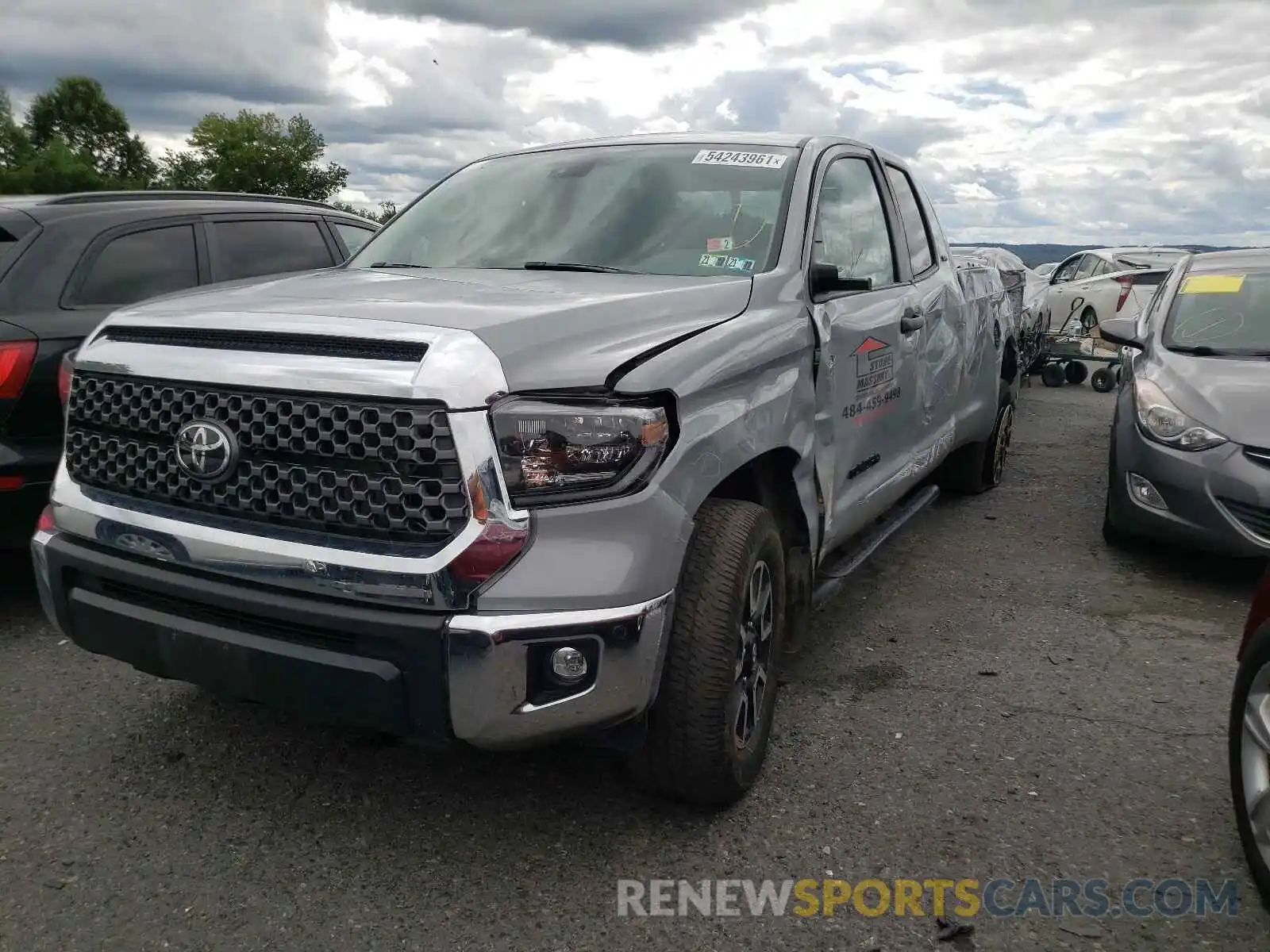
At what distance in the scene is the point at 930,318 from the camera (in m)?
4.84

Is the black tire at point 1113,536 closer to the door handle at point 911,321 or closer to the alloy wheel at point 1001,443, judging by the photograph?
the alloy wheel at point 1001,443

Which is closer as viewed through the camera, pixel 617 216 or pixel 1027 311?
pixel 617 216

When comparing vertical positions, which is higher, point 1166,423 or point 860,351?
point 860,351

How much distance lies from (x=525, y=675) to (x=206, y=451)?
96cm

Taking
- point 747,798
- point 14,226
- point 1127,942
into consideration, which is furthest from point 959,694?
point 14,226

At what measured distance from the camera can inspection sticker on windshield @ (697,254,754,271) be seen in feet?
11.4

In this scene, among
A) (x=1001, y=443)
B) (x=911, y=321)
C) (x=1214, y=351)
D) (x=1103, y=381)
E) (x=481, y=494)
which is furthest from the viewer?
(x=1103, y=381)

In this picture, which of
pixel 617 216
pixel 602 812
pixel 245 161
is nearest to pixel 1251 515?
pixel 617 216

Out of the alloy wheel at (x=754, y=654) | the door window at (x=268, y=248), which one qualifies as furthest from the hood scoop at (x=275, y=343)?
the door window at (x=268, y=248)

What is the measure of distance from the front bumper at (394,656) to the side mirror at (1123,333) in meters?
4.52

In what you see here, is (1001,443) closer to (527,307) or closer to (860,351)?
(860,351)

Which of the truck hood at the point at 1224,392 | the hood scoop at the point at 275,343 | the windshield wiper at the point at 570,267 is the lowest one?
the truck hood at the point at 1224,392

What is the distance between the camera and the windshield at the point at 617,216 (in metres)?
3.60

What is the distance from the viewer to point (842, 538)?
397 centimetres
